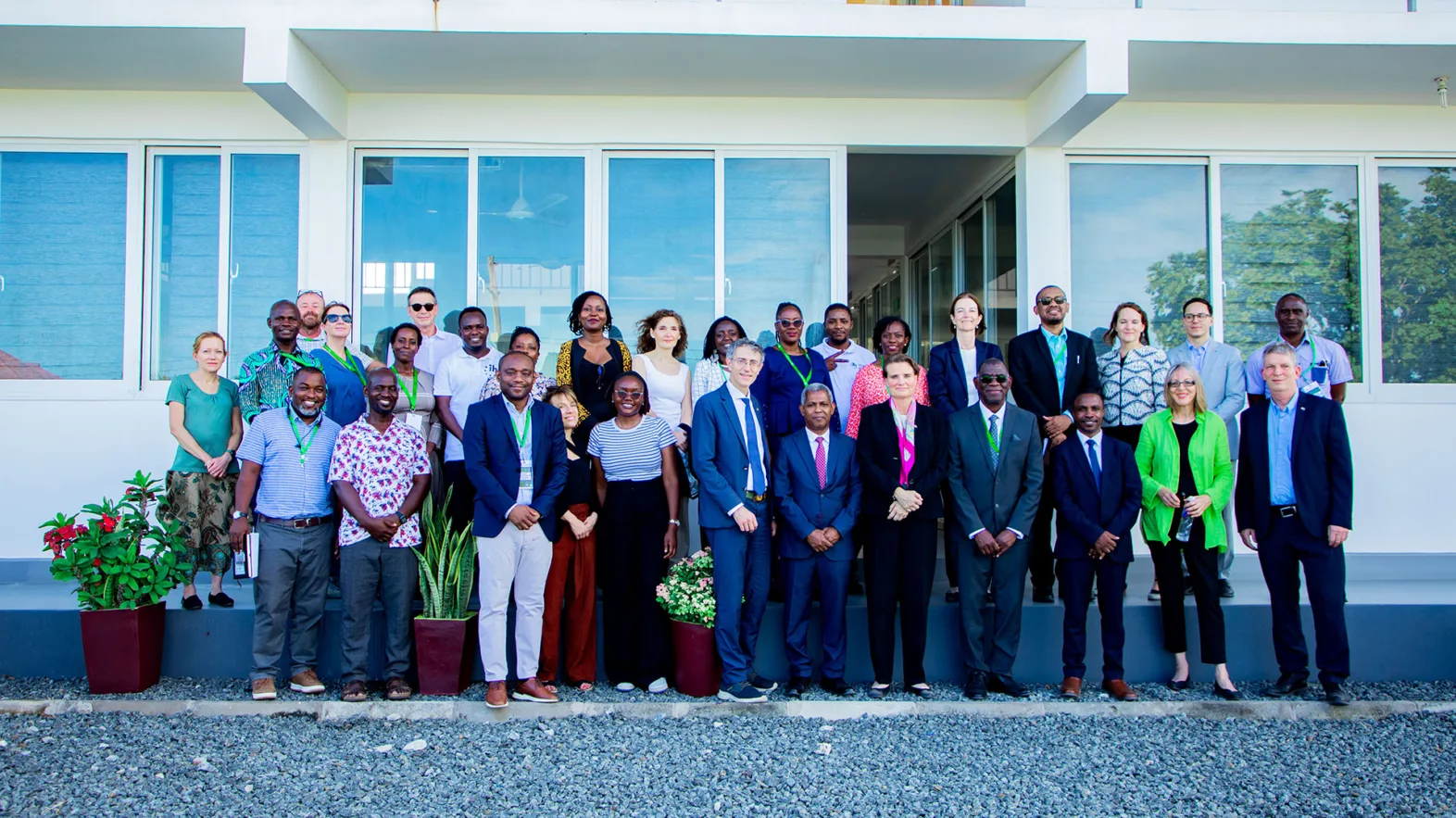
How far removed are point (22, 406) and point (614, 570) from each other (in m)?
4.55

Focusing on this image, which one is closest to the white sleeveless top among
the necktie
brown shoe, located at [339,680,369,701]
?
the necktie

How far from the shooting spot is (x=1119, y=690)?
16.0 feet

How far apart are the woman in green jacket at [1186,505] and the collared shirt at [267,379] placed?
14.6 feet

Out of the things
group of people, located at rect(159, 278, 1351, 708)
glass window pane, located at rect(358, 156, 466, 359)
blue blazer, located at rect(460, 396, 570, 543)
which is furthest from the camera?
glass window pane, located at rect(358, 156, 466, 359)

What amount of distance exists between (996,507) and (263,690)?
3.69m

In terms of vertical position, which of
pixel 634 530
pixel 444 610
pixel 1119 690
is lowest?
pixel 1119 690

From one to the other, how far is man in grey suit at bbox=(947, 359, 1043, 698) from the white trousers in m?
2.10

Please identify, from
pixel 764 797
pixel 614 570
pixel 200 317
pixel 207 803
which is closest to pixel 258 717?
pixel 207 803

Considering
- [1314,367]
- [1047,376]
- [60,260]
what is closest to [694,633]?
[1047,376]

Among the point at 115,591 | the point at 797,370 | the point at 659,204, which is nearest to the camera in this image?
the point at 115,591

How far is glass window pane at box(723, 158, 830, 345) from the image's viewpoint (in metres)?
7.04

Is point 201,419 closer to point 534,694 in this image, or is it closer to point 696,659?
point 534,694

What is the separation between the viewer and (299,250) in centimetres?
678

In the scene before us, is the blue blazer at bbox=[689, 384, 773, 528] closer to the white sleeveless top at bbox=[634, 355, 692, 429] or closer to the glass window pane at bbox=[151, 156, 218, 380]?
the white sleeveless top at bbox=[634, 355, 692, 429]
